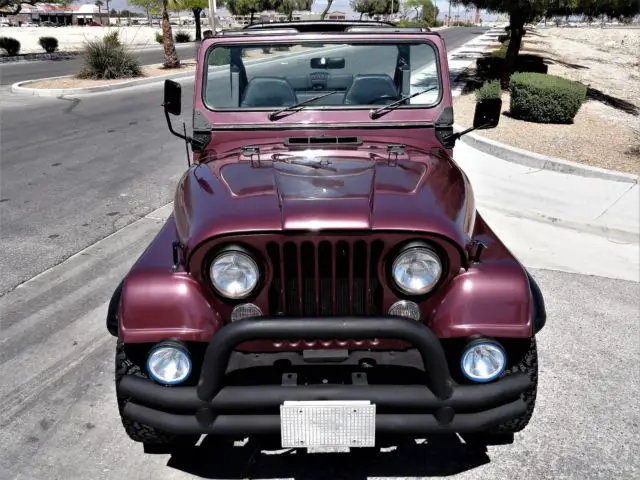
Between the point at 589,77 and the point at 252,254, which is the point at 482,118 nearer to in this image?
the point at 252,254

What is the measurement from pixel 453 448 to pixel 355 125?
6.30 feet

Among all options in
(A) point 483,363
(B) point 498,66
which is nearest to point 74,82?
(B) point 498,66

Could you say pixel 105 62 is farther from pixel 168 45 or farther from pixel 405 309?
pixel 405 309

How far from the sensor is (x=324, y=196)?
240 centimetres

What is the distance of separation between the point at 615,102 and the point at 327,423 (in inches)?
595

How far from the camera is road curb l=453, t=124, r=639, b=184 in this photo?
7.62 meters

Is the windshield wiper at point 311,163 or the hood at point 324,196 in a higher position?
the windshield wiper at point 311,163

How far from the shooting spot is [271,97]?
11.7ft

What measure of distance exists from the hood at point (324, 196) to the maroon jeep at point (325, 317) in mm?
10

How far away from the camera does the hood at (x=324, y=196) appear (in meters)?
2.24

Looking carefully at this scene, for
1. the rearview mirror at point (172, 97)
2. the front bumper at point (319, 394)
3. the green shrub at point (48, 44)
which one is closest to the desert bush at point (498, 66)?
the rearview mirror at point (172, 97)

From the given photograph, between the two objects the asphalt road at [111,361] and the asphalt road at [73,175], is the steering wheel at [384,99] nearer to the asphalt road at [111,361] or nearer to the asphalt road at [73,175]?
the asphalt road at [111,361]

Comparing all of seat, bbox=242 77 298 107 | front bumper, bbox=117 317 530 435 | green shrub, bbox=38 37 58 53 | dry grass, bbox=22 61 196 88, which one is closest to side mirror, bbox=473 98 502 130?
seat, bbox=242 77 298 107

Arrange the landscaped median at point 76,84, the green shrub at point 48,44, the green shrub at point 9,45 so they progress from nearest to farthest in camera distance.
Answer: the landscaped median at point 76,84 → the green shrub at point 9,45 → the green shrub at point 48,44
